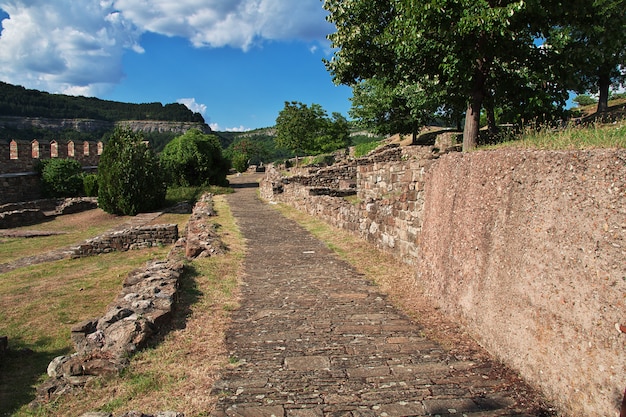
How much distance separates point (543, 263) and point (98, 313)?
7.17 m

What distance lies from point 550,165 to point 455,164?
1.88m

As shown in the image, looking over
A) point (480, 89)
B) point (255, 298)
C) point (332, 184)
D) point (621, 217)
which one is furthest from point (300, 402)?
point (332, 184)

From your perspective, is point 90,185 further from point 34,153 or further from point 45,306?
point 45,306

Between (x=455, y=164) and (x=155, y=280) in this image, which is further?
(x=155, y=280)

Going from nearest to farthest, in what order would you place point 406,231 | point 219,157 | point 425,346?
1. point 425,346
2. point 406,231
3. point 219,157

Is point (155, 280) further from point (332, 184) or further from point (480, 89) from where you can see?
point (332, 184)

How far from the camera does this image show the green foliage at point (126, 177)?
2191cm

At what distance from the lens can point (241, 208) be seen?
19.7 metres

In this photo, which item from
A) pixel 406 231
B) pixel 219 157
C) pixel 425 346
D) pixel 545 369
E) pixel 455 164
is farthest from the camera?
pixel 219 157

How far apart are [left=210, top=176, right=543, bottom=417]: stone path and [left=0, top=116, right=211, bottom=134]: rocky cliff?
2884 inches

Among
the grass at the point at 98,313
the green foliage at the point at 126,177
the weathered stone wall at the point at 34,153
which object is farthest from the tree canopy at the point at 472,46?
the weathered stone wall at the point at 34,153

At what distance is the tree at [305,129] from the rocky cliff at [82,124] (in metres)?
35.2

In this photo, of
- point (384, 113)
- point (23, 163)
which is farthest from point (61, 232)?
point (384, 113)

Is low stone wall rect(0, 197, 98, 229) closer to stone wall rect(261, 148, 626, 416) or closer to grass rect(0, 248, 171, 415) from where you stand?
grass rect(0, 248, 171, 415)
